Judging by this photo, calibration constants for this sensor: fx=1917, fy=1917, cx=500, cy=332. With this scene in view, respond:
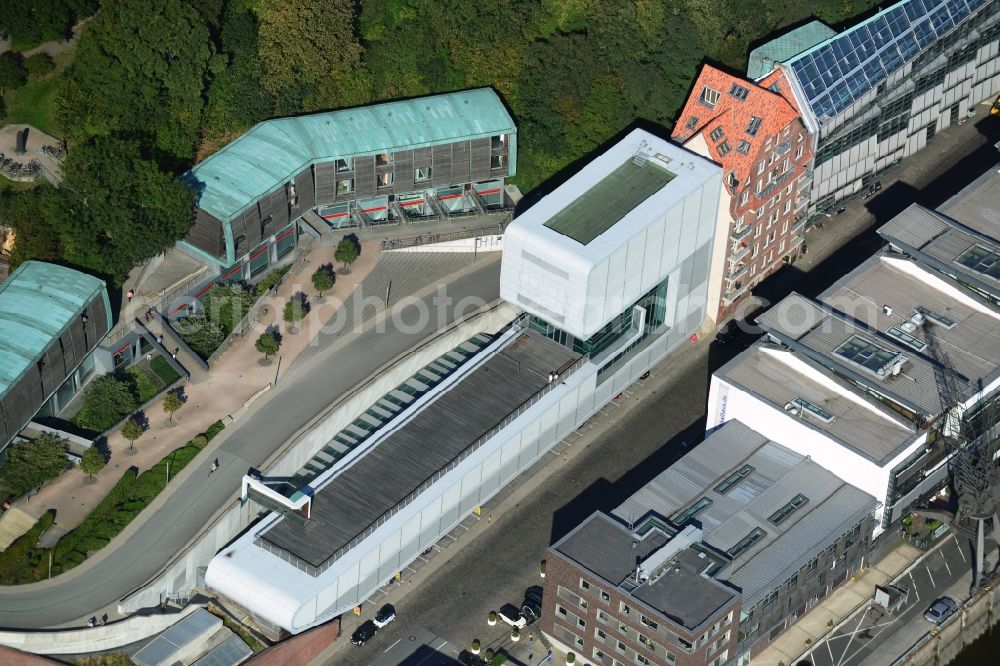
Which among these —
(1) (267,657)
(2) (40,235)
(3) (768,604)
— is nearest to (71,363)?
(2) (40,235)

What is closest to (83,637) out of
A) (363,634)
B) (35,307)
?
(363,634)

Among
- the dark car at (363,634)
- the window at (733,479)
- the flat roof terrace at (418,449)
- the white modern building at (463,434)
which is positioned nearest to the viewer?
the white modern building at (463,434)

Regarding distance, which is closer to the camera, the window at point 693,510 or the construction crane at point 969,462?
the window at point 693,510

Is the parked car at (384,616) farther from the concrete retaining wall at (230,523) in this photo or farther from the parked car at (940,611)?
the parked car at (940,611)

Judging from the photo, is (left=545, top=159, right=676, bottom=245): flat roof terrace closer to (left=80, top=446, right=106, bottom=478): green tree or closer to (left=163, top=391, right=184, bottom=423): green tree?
(left=163, top=391, right=184, bottom=423): green tree

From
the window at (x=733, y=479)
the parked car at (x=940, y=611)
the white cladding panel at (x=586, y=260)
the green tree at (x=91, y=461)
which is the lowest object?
the parked car at (x=940, y=611)

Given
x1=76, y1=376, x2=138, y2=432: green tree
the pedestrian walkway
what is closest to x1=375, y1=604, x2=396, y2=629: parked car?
x1=76, y1=376, x2=138, y2=432: green tree

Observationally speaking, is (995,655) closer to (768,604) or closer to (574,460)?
(768,604)

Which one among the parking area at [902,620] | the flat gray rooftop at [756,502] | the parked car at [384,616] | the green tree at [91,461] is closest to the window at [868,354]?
the flat gray rooftop at [756,502]
